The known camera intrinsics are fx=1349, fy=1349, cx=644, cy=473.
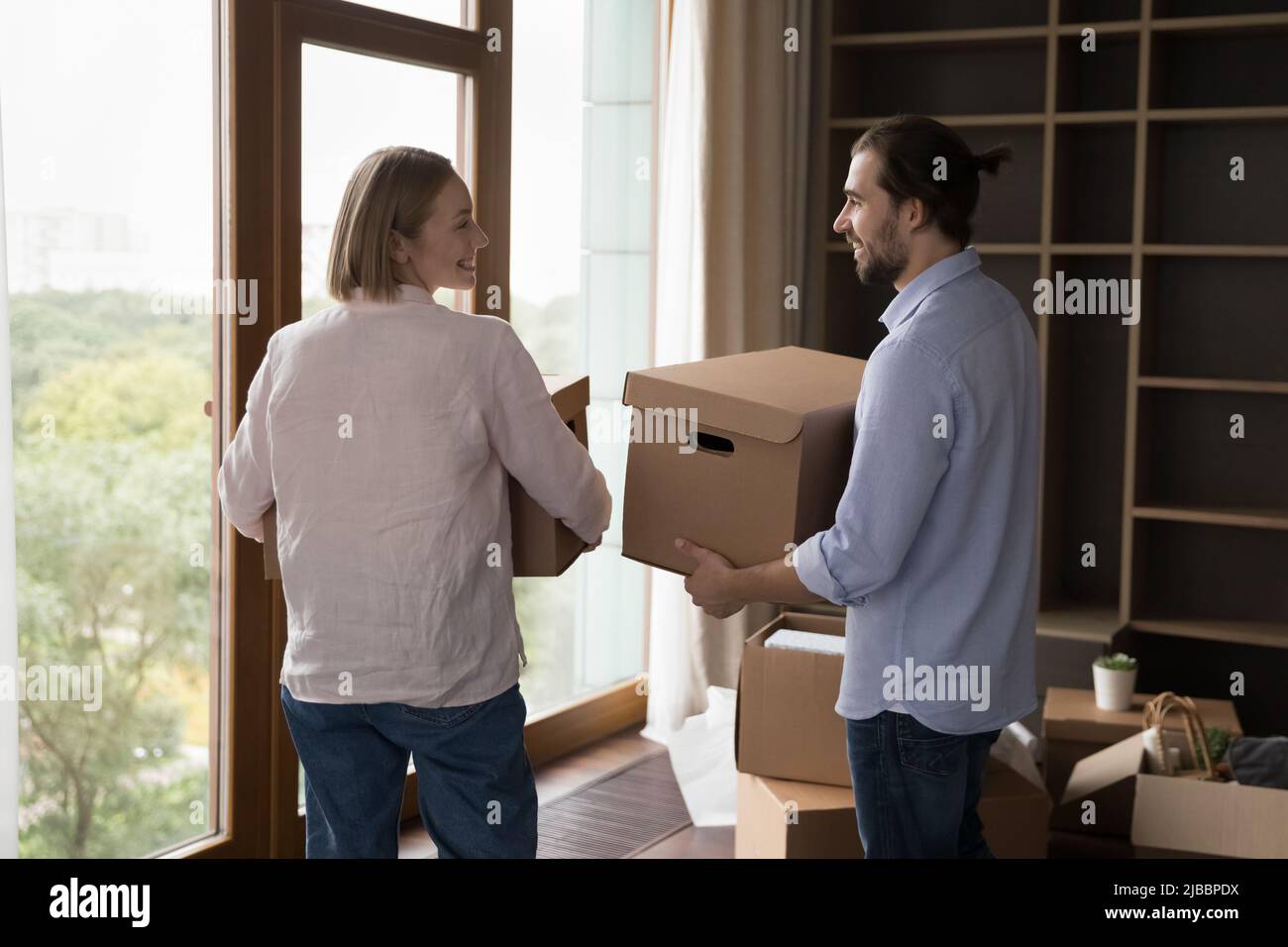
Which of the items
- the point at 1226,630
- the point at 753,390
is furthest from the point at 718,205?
the point at 753,390

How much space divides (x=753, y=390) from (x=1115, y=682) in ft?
6.13

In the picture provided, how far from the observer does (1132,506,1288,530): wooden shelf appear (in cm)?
360

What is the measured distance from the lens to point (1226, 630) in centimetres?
369

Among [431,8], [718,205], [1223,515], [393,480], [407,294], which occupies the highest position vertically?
[431,8]

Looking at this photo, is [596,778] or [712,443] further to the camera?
[596,778]

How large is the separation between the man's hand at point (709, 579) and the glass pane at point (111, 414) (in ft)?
3.81

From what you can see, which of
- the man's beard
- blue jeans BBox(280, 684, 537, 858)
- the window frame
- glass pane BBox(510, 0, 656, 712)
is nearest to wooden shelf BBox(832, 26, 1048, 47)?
glass pane BBox(510, 0, 656, 712)

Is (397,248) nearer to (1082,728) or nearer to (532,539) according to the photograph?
(532,539)

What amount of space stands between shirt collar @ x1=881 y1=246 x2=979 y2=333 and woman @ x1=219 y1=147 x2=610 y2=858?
457 mm

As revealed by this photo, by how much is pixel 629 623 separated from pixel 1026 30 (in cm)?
209

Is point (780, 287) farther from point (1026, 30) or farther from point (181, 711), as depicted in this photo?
point (181, 711)

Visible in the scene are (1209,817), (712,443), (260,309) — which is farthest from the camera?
(260,309)

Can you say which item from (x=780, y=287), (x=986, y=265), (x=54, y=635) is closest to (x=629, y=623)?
(x=780, y=287)

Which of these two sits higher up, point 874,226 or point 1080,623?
point 874,226
